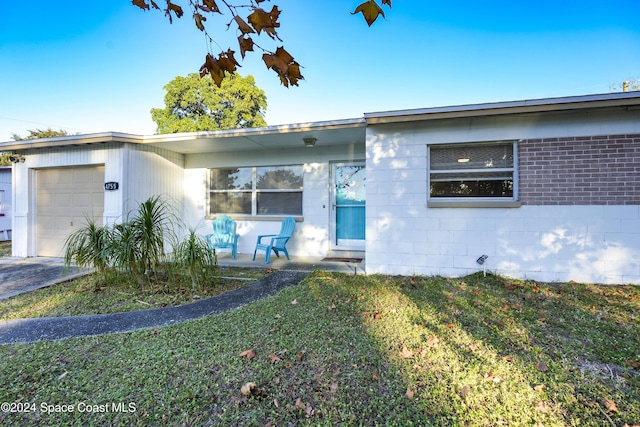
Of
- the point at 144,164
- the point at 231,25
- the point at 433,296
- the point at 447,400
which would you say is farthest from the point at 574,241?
the point at 144,164

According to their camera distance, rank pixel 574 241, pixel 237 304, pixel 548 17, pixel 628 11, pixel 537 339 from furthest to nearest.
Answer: pixel 548 17 < pixel 628 11 < pixel 574 241 < pixel 237 304 < pixel 537 339

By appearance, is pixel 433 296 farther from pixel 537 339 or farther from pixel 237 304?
pixel 237 304

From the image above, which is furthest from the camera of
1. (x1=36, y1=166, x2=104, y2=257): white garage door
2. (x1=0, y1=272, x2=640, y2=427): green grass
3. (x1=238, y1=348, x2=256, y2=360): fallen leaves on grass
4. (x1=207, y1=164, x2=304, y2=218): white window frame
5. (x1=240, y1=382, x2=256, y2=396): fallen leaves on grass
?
(x1=207, y1=164, x2=304, y2=218): white window frame

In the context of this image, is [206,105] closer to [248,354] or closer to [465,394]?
[248,354]

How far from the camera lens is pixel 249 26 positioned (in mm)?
1639

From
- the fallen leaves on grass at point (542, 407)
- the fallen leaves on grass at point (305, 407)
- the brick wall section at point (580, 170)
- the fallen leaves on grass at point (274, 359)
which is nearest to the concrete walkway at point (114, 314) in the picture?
the fallen leaves on grass at point (274, 359)

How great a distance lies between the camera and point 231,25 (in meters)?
1.63

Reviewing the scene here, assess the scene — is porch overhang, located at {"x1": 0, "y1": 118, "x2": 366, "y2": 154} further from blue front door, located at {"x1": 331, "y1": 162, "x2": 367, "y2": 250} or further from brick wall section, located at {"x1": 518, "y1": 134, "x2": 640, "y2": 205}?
brick wall section, located at {"x1": 518, "y1": 134, "x2": 640, "y2": 205}

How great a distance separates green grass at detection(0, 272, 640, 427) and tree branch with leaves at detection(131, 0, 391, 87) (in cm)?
190

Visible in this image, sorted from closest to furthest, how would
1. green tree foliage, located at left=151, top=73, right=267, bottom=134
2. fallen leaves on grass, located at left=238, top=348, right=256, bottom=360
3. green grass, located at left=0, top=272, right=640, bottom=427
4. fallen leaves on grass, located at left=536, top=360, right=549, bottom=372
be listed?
green grass, located at left=0, top=272, right=640, bottom=427 < fallen leaves on grass, located at left=536, top=360, right=549, bottom=372 < fallen leaves on grass, located at left=238, top=348, right=256, bottom=360 < green tree foliage, located at left=151, top=73, right=267, bottom=134

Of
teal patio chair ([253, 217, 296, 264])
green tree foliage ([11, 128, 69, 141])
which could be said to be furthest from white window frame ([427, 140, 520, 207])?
green tree foliage ([11, 128, 69, 141])

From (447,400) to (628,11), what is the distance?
908 cm

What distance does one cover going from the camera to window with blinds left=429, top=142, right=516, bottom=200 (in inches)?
194

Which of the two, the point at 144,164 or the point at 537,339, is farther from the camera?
the point at 144,164
